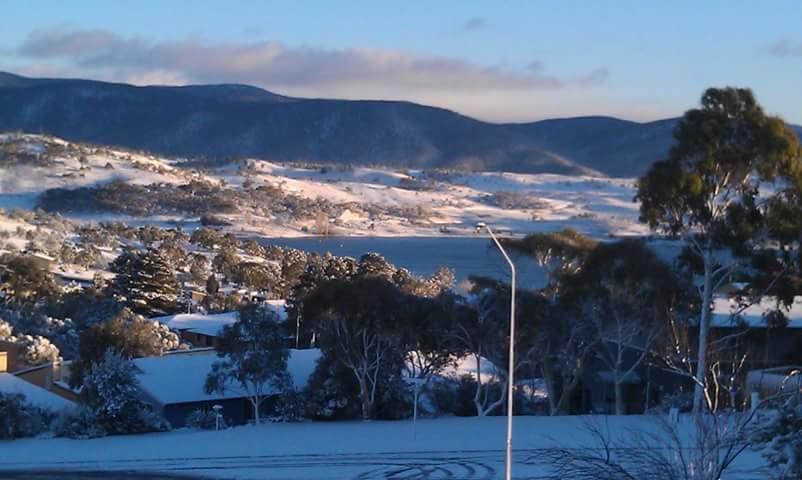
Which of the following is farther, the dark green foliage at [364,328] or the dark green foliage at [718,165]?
the dark green foliage at [364,328]

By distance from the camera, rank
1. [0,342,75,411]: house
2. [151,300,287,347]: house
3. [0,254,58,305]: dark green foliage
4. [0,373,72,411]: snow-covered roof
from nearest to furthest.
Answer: [0,373,72,411]: snow-covered roof < [0,342,75,411]: house < [151,300,287,347]: house < [0,254,58,305]: dark green foliage

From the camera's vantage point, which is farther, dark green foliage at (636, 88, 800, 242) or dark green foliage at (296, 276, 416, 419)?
dark green foliage at (296, 276, 416, 419)

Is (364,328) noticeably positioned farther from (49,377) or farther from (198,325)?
→ (198,325)

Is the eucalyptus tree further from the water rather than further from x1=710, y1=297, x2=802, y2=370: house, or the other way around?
the water

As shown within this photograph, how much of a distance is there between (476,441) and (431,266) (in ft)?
126

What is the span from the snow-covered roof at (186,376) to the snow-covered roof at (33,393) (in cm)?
188

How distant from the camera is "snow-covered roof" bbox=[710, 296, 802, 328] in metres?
24.5

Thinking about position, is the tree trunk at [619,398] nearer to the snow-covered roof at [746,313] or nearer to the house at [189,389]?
the snow-covered roof at [746,313]

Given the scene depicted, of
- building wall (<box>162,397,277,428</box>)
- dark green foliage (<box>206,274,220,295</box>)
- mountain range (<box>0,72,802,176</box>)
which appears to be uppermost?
mountain range (<box>0,72,802,176</box>)

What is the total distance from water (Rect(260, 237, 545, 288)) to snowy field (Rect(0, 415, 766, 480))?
5.15 m

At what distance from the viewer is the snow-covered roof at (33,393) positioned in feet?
85.5

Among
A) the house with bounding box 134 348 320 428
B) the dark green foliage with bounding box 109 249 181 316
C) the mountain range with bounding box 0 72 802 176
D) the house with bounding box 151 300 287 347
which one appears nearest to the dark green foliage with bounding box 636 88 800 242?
the house with bounding box 134 348 320 428

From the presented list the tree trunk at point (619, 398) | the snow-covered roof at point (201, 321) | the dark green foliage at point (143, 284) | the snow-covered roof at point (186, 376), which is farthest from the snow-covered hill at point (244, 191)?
the tree trunk at point (619, 398)

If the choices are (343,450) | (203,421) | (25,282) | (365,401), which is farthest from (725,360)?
(25,282)
